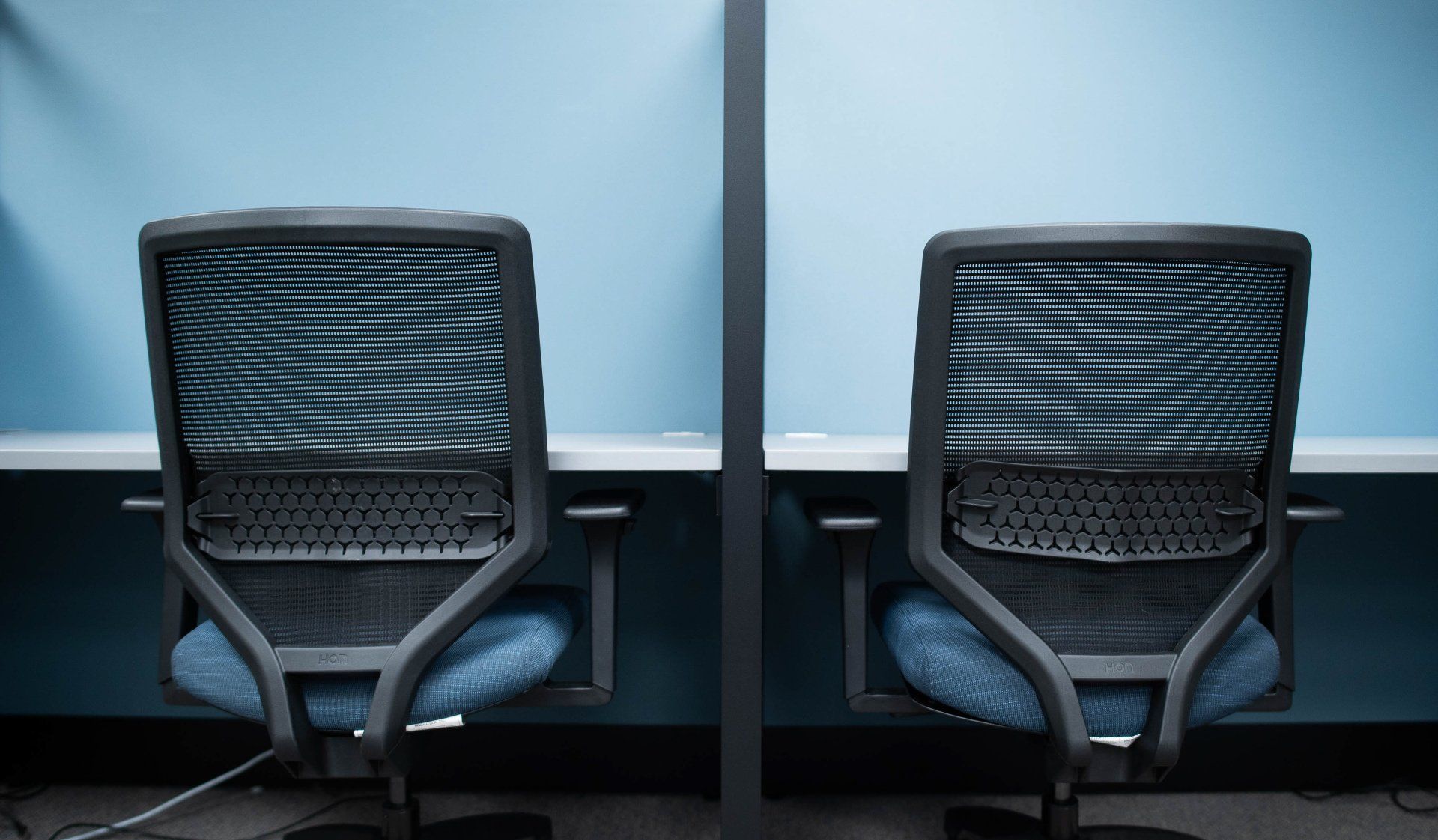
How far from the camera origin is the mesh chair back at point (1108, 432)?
0.68 metres

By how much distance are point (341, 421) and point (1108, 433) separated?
0.79 metres

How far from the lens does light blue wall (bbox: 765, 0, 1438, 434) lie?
1299mm

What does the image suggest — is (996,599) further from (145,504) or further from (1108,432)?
(145,504)

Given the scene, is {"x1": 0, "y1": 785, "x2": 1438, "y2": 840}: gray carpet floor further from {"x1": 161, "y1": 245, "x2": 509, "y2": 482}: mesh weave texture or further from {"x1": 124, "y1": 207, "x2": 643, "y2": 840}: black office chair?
{"x1": 161, "y1": 245, "x2": 509, "y2": 482}: mesh weave texture

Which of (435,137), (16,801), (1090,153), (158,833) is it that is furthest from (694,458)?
(16,801)

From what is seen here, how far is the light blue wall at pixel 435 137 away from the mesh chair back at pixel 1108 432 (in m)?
0.68

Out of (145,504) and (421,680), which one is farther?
(145,504)

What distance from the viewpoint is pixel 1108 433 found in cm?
70

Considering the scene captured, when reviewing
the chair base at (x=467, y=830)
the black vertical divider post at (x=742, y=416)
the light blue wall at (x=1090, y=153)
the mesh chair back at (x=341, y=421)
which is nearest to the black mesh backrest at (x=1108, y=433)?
the black vertical divider post at (x=742, y=416)

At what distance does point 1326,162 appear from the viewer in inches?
52.1

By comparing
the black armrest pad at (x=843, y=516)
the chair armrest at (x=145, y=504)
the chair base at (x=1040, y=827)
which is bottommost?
the chair base at (x=1040, y=827)

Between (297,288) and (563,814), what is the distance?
1018mm

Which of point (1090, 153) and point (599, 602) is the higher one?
point (1090, 153)

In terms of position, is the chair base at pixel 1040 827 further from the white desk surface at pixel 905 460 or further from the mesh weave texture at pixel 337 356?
the mesh weave texture at pixel 337 356
